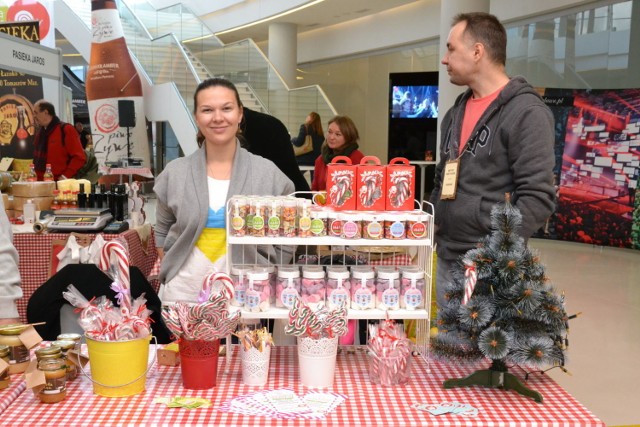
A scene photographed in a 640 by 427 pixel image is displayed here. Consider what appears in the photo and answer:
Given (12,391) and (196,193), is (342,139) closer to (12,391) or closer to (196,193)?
(196,193)

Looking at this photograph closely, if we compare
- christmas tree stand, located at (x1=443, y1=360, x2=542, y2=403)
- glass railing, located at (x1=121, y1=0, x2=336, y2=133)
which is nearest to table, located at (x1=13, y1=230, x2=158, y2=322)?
christmas tree stand, located at (x1=443, y1=360, x2=542, y2=403)

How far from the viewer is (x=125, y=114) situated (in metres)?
12.4

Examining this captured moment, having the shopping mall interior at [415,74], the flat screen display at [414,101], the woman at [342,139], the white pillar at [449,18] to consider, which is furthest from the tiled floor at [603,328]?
the flat screen display at [414,101]

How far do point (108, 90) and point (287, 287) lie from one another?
36.2 feet

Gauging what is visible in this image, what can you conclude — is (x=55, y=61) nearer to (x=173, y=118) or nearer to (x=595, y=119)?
(x=173, y=118)

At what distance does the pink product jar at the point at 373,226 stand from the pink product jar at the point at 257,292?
1.17 feet

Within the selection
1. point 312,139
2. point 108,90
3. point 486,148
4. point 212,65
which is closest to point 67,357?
point 486,148

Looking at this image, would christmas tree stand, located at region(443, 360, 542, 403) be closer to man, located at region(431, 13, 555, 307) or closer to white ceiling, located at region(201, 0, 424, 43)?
man, located at region(431, 13, 555, 307)

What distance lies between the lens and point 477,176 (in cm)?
275

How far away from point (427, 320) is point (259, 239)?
2.10 feet

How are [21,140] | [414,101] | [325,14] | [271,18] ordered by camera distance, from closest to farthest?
[21,140] < [414,101] < [325,14] < [271,18]

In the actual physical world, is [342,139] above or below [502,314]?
above

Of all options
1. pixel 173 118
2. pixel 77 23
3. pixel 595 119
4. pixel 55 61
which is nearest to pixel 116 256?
pixel 55 61

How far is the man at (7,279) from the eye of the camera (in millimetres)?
2344
